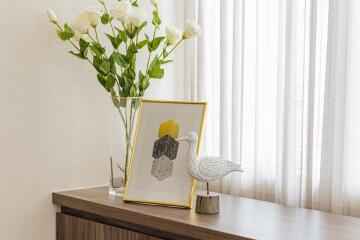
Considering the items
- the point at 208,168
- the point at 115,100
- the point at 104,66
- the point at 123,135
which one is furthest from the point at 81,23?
the point at 208,168

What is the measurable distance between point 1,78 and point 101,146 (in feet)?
1.34

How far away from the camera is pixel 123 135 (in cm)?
179

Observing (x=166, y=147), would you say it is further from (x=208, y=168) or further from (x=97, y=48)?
(x=97, y=48)

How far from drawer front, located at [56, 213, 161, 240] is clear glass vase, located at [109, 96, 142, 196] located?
0.44ft

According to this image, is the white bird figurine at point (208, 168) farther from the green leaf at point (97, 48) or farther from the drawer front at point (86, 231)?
the green leaf at point (97, 48)

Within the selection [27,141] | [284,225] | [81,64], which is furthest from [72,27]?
[284,225]

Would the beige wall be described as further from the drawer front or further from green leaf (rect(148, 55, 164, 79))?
green leaf (rect(148, 55, 164, 79))

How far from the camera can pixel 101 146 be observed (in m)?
1.82

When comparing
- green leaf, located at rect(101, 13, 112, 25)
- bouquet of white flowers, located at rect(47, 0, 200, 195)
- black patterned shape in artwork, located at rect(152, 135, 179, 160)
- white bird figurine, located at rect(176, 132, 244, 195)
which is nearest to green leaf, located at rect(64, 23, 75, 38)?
bouquet of white flowers, located at rect(47, 0, 200, 195)

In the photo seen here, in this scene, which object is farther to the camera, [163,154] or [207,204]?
[163,154]

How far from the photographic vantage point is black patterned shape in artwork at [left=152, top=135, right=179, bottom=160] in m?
1.57

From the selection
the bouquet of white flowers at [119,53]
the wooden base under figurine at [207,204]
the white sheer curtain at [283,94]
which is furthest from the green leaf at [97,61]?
the wooden base under figurine at [207,204]

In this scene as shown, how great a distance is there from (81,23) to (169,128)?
40 cm

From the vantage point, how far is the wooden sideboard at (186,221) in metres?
1.26
